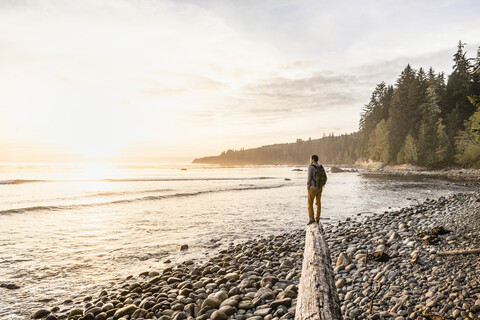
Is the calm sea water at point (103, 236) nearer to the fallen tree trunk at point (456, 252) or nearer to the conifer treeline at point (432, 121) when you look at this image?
the fallen tree trunk at point (456, 252)

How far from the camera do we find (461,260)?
5.65 m

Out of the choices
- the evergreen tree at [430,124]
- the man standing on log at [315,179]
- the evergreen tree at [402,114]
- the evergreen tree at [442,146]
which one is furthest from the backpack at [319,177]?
the evergreen tree at [402,114]

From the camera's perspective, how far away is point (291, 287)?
5645 millimetres

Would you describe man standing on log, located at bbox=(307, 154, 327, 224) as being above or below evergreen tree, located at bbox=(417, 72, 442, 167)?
below

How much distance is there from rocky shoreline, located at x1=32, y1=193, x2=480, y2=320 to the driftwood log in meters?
0.77

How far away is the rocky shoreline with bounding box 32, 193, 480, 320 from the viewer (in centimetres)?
446

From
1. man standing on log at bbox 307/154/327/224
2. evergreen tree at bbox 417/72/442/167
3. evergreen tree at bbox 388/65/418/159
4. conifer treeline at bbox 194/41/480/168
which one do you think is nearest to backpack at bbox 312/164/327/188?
man standing on log at bbox 307/154/327/224

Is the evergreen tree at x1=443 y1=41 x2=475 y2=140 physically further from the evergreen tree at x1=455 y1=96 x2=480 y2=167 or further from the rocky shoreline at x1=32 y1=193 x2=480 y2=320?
the rocky shoreline at x1=32 y1=193 x2=480 y2=320

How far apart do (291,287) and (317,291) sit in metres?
1.98

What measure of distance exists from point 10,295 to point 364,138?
91.9 m

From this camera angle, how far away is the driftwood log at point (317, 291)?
3.31 m

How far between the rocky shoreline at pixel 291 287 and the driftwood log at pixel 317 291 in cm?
77

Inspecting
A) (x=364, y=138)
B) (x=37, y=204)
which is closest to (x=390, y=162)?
(x=364, y=138)

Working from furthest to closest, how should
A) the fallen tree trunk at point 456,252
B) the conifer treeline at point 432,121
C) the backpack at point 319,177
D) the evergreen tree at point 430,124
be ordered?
the evergreen tree at point 430,124 → the conifer treeline at point 432,121 → the backpack at point 319,177 → the fallen tree trunk at point 456,252
